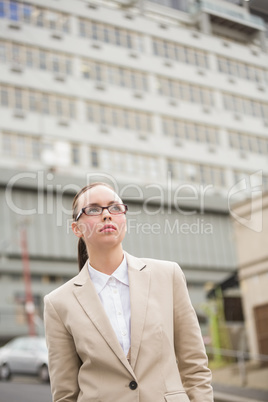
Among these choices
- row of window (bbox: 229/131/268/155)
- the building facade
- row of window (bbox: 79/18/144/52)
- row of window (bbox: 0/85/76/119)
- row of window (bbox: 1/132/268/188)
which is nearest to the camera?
the building facade

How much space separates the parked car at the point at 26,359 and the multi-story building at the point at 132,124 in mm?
15419

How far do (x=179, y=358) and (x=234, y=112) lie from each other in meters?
43.7

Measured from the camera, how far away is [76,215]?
268 cm

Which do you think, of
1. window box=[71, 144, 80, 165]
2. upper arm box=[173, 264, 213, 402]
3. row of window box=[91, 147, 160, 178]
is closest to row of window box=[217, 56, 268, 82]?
row of window box=[91, 147, 160, 178]

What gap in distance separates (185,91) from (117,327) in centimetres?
4191

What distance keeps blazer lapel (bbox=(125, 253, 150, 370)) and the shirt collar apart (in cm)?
3

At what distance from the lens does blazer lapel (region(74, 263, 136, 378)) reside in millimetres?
2379

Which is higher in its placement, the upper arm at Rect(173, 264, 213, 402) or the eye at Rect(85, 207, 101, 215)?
the eye at Rect(85, 207, 101, 215)

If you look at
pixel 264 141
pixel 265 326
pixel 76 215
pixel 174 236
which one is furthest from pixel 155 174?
pixel 76 215

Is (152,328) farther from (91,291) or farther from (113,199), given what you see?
(113,199)

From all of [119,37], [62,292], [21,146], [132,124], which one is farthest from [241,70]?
[62,292]

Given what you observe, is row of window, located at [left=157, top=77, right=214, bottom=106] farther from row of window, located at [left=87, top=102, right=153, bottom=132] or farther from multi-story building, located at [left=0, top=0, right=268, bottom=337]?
row of window, located at [left=87, top=102, right=153, bottom=132]

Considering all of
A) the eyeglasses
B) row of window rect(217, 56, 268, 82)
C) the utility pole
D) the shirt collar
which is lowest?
the shirt collar

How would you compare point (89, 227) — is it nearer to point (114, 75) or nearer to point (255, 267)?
point (255, 267)
